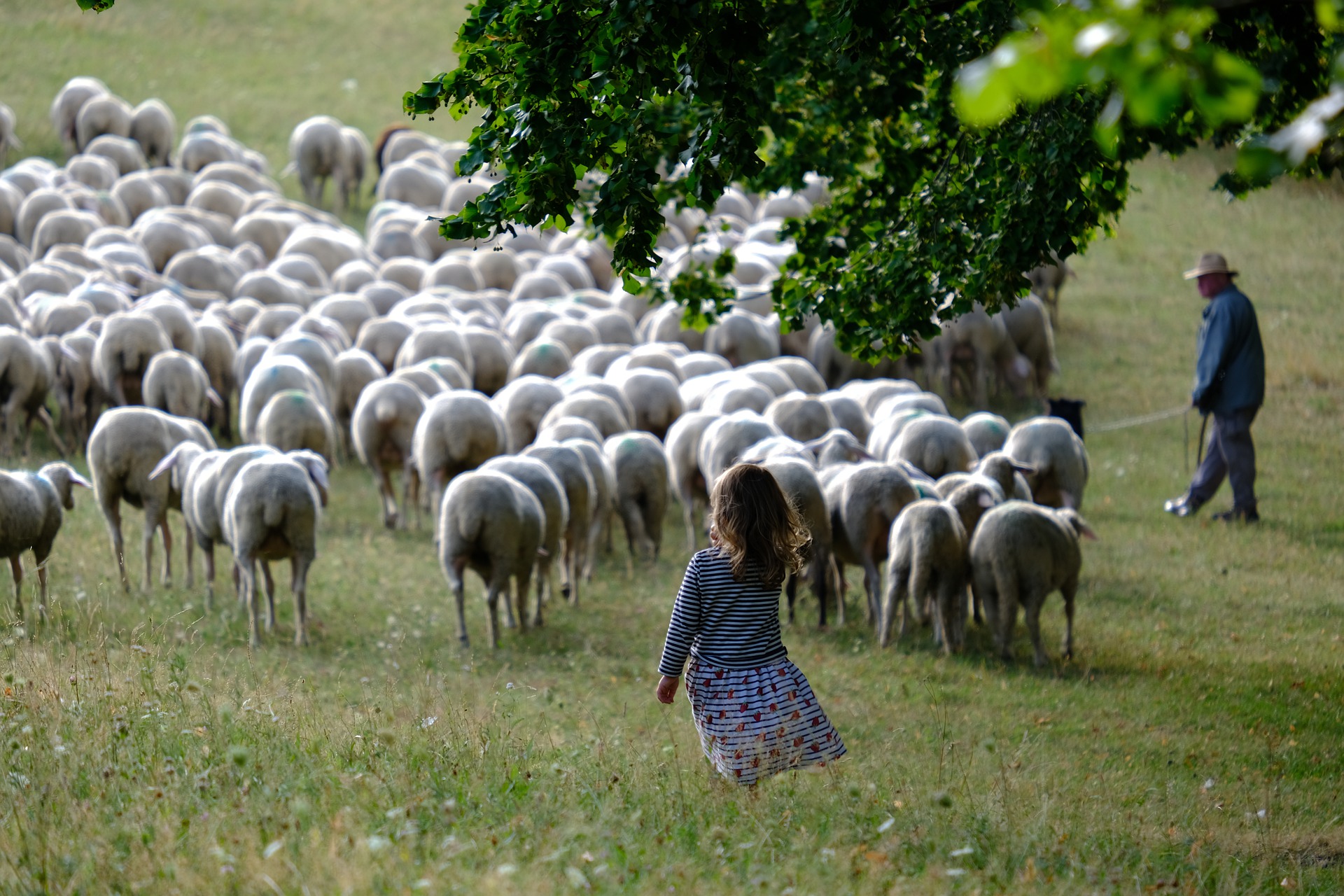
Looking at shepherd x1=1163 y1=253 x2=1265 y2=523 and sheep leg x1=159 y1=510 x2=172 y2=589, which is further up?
Result: shepherd x1=1163 y1=253 x2=1265 y2=523

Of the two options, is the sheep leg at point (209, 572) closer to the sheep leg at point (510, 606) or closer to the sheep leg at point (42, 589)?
the sheep leg at point (42, 589)

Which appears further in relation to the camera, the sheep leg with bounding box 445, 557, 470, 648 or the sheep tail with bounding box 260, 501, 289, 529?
the sheep leg with bounding box 445, 557, 470, 648

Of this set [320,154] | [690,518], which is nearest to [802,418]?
[690,518]

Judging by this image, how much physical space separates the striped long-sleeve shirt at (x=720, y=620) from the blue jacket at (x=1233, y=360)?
8219 mm

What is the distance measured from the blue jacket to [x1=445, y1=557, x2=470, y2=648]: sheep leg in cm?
709

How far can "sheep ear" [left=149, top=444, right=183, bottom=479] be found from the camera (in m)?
9.49

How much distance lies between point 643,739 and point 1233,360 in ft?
26.0

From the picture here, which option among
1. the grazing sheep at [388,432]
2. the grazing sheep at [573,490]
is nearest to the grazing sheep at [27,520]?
the grazing sheep at [573,490]

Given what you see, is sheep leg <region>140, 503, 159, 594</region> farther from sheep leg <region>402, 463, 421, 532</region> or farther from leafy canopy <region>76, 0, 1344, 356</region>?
leafy canopy <region>76, 0, 1344, 356</region>

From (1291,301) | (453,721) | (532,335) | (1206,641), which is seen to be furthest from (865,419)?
(1291,301)

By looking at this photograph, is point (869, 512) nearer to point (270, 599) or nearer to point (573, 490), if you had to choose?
point (573, 490)

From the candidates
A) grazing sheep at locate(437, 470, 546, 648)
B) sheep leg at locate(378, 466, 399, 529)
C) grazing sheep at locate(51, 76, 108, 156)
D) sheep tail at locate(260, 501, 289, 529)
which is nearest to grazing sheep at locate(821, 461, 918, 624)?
grazing sheep at locate(437, 470, 546, 648)

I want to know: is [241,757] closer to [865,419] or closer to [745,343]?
[865,419]

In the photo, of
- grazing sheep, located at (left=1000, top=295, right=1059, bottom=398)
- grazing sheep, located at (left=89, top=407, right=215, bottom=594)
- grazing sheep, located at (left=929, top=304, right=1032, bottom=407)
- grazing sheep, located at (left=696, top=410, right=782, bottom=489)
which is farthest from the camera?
grazing sheep, located at (left=1000, top=295, right=1059, bottom=398)
